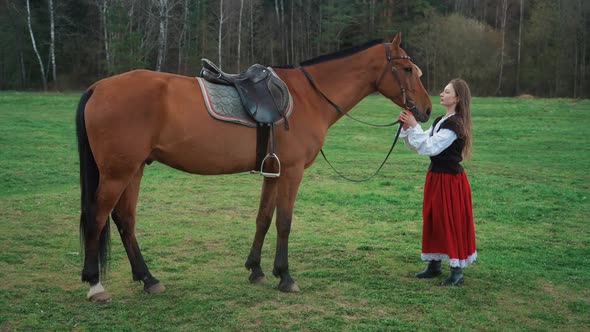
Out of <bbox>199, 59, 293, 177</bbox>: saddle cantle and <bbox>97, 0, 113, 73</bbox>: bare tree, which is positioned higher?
<bbox>97, 0, 113, 73</bbox>: bare tree

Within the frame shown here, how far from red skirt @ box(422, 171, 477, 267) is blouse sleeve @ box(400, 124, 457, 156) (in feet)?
1.11

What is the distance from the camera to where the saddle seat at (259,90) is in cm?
546

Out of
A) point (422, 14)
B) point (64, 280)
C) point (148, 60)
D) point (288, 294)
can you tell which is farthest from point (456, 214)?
point (422, 14)

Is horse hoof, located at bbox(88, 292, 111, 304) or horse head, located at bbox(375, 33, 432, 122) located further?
horse head, located at bbox(375, 33, 432, 122)

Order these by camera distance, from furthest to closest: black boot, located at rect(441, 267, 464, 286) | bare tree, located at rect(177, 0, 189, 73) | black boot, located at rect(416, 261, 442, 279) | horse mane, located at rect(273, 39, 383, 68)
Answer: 1. bare tree, located at rect(177, 0, 189, 73)
2. black boot, located at rect(416, 261, 442, 279)
3. horse mane, located at rect(273, 39, 383, 68)
4. black boot, located at rect(441, 267, 464, 286)

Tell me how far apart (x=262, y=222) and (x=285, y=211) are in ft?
1.49

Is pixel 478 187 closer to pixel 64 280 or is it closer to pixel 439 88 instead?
pixel 64 280

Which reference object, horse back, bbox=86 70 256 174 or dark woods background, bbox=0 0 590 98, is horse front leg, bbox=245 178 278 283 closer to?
horse back, bbox=86 70 256 174

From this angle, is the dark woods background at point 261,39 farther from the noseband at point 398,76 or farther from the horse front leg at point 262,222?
the noseband at point 398,76

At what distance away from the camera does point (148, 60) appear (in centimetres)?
3847

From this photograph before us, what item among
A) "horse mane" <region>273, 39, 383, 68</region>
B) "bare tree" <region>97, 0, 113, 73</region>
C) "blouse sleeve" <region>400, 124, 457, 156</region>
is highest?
"bare tree" <region>97, 0, 113, 73</region>

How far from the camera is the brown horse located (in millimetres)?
5051

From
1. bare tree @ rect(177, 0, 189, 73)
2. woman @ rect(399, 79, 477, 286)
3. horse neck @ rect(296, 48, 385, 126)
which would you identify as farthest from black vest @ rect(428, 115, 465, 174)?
bare tree @ rect(177, 0, 189, 73)

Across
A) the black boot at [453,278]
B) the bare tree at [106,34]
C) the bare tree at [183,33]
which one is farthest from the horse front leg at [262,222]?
the bare tree at [183,33]
